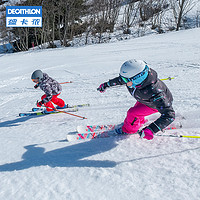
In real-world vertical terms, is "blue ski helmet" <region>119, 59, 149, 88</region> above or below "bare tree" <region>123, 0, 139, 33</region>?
below

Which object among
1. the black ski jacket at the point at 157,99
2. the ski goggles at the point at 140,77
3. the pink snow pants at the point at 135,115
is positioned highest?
A: the ski goggles at the point at 140,77

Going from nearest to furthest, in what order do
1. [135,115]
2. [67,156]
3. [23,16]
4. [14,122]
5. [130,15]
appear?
[67,156], [135,115], [14,122], [23,16], [130,15]

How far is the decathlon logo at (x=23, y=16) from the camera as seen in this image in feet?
65.5

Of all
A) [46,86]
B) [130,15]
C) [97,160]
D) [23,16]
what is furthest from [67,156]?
[130,15]

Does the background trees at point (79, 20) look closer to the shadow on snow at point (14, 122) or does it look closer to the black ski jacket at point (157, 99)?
the shadow on snow at point (14, 122)

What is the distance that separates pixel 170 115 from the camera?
265cm

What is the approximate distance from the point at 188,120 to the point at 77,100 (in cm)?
311

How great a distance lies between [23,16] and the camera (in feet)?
68.5

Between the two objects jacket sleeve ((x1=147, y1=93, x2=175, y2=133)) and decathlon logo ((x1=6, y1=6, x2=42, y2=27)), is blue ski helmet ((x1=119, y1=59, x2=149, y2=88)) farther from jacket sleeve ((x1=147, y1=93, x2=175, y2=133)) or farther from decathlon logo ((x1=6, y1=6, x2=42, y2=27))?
decathlon logo ((x1=6, y1=6, x2=42, y2=27))

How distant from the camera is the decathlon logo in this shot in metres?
20.0

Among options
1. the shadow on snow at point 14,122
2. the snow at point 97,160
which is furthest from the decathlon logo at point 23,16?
the shadow on snow at point 14,122

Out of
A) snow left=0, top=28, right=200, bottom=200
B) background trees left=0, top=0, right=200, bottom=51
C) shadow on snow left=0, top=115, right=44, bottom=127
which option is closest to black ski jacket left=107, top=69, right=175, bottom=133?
snow left=0, top=28, right=200, bottom=200

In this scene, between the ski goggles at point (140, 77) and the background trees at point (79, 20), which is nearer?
the ski goggles at point (140, 77)

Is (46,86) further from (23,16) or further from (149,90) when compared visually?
(23,16)
